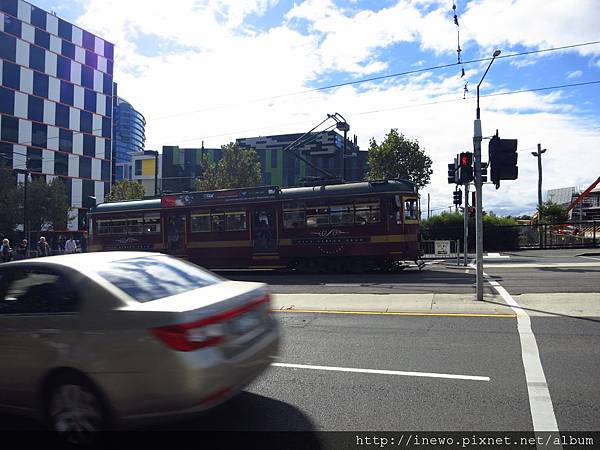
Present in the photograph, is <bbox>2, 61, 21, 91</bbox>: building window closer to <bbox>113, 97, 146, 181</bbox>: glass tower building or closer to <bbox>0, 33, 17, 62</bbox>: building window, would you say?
<bbox>0, 33, 17, 62</bbox>: building window

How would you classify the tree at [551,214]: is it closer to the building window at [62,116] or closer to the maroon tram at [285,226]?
the maroon tram at [285,226]

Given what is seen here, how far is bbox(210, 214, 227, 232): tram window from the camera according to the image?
18.9 metres

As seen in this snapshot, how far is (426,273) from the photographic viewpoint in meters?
17.2

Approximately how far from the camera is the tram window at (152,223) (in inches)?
790

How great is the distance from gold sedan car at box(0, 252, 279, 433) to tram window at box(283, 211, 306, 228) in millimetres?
13519

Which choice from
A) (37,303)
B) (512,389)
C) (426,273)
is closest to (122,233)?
(426,273)

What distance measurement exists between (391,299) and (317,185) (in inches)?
323

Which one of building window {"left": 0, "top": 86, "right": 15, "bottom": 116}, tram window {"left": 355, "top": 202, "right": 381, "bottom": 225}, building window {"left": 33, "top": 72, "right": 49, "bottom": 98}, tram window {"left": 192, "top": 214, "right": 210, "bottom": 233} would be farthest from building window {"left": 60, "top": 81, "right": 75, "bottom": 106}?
tram window {"left": 355, "top": 202, "right": 381, "bottom": 225}

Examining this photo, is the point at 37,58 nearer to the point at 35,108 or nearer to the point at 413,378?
the point at 35,108

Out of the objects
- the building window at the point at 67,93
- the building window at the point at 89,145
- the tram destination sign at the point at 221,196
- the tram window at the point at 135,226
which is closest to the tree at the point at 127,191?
the building window at the point at 89,145

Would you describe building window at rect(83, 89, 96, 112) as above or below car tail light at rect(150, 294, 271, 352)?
above

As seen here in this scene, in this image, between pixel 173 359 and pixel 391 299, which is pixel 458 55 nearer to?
pixel 391 299

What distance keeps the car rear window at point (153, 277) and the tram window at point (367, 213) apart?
12.4 m

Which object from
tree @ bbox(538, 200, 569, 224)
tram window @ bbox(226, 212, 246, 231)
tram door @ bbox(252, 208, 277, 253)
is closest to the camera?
tram door @ bbox(252, 208, 277, 253)
